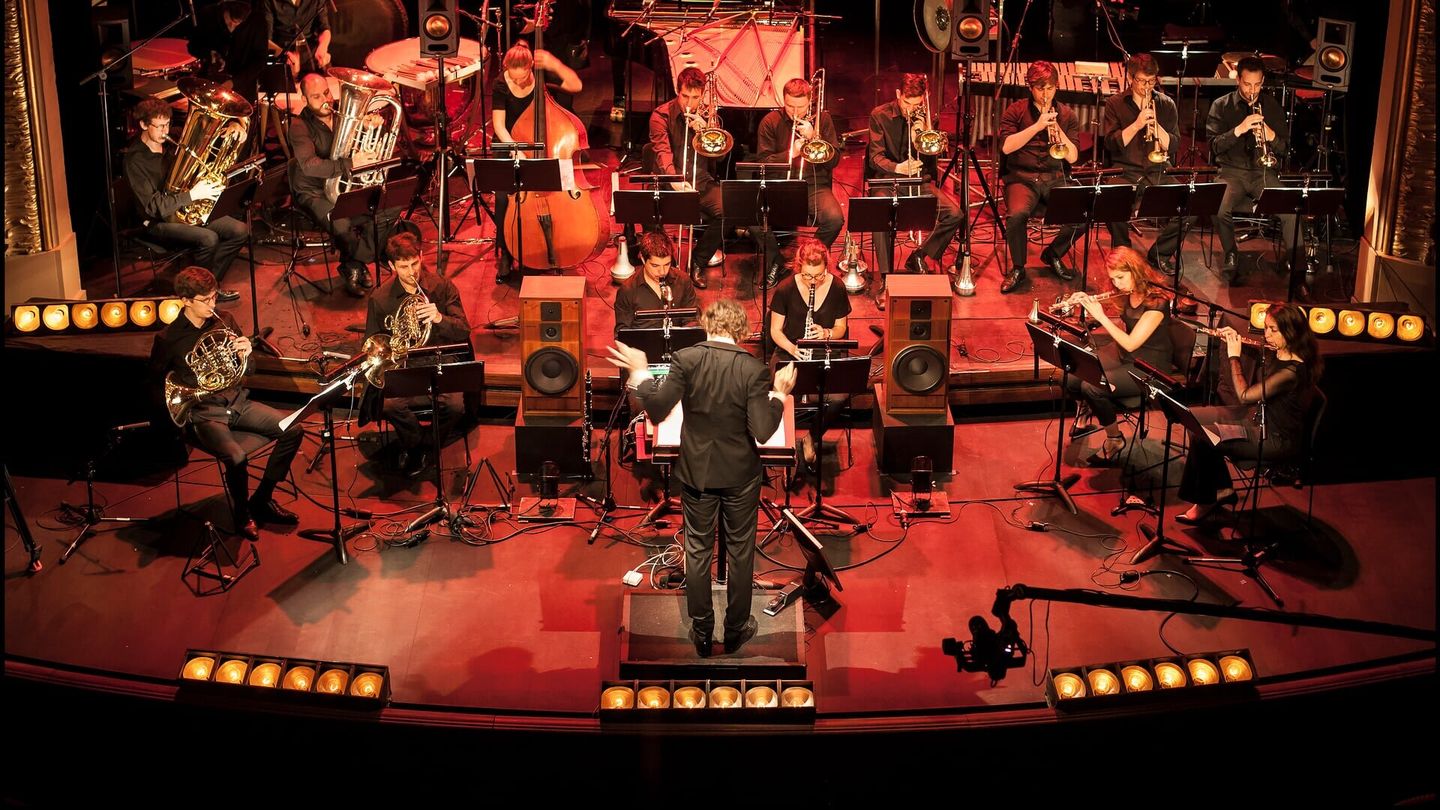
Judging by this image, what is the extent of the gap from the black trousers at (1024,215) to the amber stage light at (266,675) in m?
5.38

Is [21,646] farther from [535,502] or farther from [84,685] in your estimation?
[535,502]

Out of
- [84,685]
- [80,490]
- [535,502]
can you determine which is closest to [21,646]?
[84,685]

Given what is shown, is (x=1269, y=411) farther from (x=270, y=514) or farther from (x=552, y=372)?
(x=270, y=514)

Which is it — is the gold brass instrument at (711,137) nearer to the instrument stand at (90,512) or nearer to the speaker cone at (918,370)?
the speaker cone at (918,370)

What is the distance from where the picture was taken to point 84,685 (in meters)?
6.09

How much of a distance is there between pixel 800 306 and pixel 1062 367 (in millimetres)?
1443

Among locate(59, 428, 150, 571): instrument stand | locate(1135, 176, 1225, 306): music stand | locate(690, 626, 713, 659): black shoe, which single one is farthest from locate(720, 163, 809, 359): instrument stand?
locate(59, 428, 150, 571): instrument stand

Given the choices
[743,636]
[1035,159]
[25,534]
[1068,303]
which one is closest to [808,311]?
[1068,303]

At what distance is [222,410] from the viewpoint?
24.6ft

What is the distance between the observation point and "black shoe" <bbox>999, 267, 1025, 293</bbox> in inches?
377

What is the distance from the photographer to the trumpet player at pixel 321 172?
9445 millimetres

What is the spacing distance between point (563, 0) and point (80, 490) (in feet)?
17.2

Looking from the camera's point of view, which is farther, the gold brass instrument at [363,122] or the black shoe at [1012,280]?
the black shoe at [1012,280]

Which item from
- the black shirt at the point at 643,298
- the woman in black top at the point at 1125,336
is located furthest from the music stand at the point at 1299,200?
the black shirt at the point at 643,298
